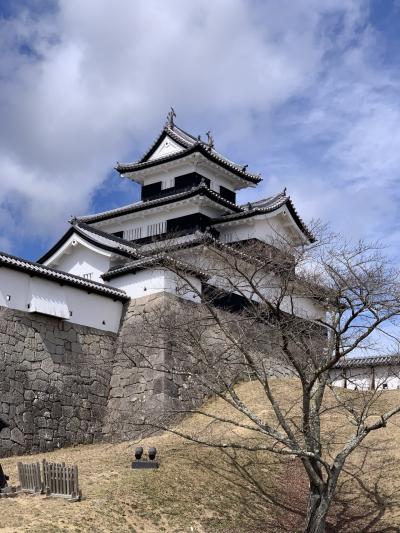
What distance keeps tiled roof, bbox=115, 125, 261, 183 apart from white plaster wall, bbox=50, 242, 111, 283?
6.35m

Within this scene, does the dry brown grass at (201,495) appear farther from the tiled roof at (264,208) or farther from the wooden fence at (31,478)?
the tiled roof at (264,208)

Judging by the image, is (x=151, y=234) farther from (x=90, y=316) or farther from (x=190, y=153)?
(x=90, y=316)

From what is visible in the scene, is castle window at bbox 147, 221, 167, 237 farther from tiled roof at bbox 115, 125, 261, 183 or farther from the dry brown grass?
the dry brown grass

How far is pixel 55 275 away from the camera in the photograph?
17.5 metres

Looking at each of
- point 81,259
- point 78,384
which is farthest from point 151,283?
point 81,259

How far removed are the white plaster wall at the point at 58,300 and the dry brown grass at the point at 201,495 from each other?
12.2 ft

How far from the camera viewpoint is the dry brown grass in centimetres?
1029

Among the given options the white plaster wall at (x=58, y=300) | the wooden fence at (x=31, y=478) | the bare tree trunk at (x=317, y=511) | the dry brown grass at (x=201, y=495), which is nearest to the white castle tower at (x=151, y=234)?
the white plaster wall at (x=58, y=300)

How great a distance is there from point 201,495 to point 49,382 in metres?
6.18

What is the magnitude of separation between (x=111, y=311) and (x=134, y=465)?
→ 7316 millimetres

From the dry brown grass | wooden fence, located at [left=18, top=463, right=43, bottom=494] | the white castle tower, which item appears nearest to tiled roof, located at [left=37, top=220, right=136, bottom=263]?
the white castle tower

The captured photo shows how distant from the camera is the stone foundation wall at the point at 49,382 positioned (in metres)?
15.9

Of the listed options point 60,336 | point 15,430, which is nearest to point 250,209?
point 60,336

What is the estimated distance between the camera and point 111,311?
19.3m
